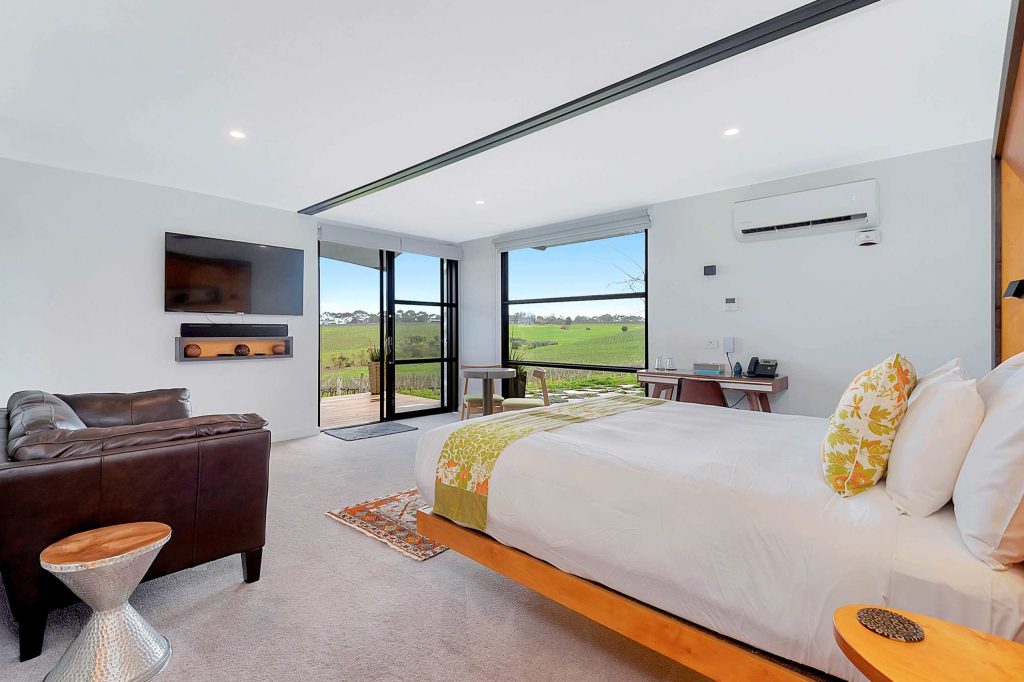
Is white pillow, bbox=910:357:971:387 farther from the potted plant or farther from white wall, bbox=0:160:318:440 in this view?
the potted plant

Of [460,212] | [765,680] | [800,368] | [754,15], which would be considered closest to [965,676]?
[765,680]

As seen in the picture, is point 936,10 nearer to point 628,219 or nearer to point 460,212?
point 628,219

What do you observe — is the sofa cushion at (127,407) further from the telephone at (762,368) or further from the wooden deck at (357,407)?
the telephone at (762,368)

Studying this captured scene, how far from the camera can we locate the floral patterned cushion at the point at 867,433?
1462 millimetres

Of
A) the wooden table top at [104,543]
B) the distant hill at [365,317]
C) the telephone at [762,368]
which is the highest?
the distant hill at [365,317]

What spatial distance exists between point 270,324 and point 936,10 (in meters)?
5.54

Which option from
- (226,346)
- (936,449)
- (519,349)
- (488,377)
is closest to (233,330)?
(226,346)

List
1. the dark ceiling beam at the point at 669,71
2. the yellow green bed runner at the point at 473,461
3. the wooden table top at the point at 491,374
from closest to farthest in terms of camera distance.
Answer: the dark ceiling beam at the point at 669,71
the yellow green bed runner at the point at 473,461
the wooden table top at the point at 491,374

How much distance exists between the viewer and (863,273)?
3793 mm

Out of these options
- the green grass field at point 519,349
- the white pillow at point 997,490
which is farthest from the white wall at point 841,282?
the white pillow at point 997,490

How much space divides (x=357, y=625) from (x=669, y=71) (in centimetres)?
297

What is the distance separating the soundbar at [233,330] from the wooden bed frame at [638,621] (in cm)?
374

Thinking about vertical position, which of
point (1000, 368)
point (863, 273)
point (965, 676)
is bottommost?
point (965, 676)

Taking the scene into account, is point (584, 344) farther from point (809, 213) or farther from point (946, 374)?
point (946, 374)
